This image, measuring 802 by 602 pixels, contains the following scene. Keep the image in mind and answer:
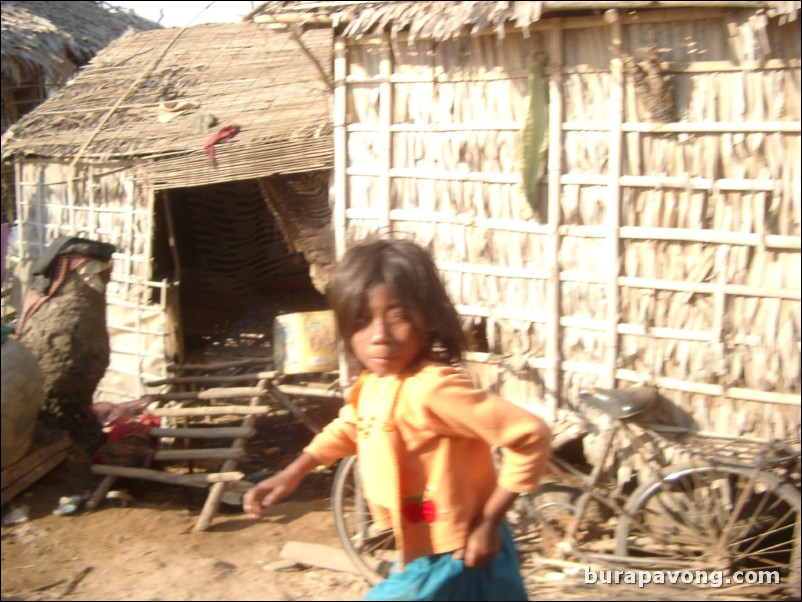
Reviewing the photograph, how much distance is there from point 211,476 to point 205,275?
528 centimetres

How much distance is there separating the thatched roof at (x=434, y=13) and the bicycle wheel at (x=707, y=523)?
2.39m

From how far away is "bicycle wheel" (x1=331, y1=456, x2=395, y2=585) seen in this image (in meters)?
4.96

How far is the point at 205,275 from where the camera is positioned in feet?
35.0

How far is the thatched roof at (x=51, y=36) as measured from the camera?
13133 millimetres

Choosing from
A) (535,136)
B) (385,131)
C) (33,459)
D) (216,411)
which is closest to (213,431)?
(216,411)

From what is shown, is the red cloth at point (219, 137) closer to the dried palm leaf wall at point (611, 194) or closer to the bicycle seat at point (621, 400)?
the dried palm leaf wall at point (611, 194)

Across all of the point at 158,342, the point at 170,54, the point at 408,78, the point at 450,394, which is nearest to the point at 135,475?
the point at 158,342

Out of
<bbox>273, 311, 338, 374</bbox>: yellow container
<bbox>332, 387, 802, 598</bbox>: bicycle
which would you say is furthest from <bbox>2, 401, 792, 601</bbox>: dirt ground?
<bbox>273, 311, 338, 374</bbox>: yellow container

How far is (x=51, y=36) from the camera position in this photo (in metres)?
13.9

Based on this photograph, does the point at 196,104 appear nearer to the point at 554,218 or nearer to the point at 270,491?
the point at 554,218

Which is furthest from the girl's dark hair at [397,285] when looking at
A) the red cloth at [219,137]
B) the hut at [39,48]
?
the hut at [39,48]

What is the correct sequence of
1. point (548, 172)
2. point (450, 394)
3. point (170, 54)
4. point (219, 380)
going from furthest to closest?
point (170, 54), point (219, 380), point (548, 172), point (450, 394)

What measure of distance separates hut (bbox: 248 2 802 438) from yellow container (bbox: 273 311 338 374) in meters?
1.45

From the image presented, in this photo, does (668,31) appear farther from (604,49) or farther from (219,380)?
(219,380)
